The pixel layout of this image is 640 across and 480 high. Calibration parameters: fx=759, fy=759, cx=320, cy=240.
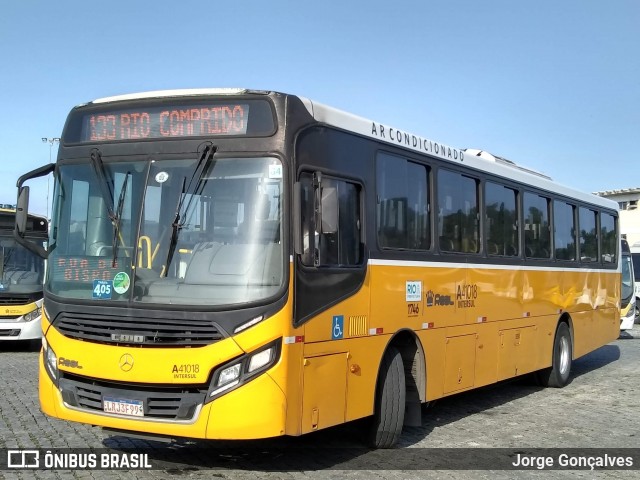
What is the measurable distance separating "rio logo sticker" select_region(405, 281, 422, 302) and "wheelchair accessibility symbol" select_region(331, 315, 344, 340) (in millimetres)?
1389

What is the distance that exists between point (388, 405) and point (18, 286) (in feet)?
37.8

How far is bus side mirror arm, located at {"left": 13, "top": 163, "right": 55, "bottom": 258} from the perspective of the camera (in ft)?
24.1

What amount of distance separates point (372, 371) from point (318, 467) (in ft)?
3.47

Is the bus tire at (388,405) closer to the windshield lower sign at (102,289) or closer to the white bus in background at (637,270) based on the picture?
the windshield lower sign at (102,289)

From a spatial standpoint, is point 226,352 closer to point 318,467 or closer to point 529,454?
point 318,467

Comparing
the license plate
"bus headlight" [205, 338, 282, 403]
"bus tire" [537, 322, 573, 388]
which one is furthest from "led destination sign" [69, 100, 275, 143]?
"bus tire" [537, 322, 573, 388]

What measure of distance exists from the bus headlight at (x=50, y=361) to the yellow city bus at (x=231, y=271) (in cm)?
2

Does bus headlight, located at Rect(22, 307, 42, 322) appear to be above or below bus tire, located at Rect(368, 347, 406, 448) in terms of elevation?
above

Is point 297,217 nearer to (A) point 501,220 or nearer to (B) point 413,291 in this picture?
(B) point 413,291

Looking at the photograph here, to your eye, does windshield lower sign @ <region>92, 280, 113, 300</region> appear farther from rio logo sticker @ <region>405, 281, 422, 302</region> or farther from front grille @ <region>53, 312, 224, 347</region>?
rio logo sticker @ <region>405, 281, 422, 302</region>

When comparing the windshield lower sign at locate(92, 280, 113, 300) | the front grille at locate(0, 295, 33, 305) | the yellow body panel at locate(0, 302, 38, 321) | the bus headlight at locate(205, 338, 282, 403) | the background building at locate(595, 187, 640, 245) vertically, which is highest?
the background building at locate(595, 187, 640, 245)

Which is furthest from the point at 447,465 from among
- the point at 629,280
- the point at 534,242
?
the point at 629,280

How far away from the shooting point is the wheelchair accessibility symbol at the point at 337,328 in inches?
274

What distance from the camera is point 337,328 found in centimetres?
701
